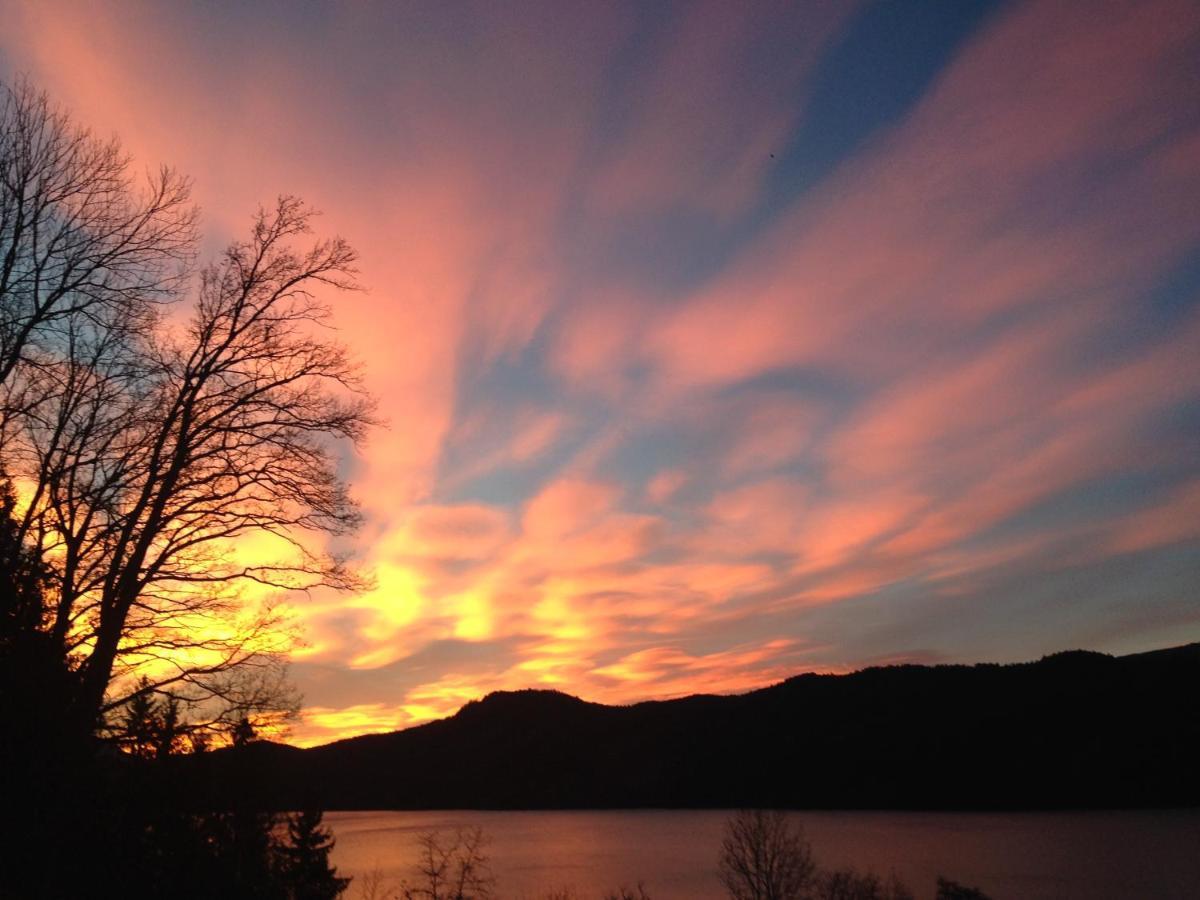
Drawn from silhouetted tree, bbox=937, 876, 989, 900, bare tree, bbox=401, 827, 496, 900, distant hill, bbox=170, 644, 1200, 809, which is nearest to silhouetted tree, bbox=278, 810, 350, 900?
bare tree, bbox=401, 827, 496, 900

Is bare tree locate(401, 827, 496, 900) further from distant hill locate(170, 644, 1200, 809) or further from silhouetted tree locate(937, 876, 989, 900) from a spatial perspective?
distant hill locate(170, 644, 1200, 809)

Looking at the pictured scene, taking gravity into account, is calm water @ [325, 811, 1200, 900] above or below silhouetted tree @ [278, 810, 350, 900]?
below

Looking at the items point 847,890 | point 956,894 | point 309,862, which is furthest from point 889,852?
point 309,862

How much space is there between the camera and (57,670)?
316 inches

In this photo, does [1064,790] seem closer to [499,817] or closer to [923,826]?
[923,826]

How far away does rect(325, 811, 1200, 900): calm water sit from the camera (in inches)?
2899

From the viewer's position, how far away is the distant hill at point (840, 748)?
5221 inches

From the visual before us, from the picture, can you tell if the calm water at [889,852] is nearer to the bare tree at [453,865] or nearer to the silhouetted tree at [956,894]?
the bare tree at [453,865]

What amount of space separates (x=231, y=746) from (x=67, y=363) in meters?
4.82

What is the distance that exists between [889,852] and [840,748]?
2296 inches

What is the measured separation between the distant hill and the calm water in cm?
1086

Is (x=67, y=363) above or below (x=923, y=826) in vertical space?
above

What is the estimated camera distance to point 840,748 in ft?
482

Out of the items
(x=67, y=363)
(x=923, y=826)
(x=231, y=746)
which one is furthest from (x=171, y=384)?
(x=923, y=826)
